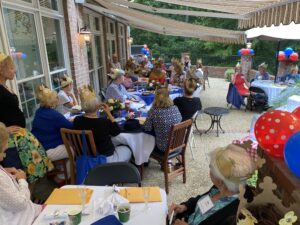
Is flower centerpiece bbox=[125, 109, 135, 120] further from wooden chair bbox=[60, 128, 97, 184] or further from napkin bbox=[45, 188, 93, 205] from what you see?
napkin bbox=[45, 188, 93, 205]

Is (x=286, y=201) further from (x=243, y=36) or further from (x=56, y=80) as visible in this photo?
(x=243, y=36)

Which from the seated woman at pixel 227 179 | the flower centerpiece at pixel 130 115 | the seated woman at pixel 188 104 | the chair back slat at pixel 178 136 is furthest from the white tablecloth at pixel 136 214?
the seated woman at pixel 188 104

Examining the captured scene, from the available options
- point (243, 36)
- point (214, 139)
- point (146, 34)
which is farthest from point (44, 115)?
point (146, 34)

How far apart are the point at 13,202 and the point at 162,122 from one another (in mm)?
1775

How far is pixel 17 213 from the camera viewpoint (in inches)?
57.7

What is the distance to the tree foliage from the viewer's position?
Answer: 1598cm

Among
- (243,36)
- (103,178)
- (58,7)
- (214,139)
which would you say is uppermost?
(58,7)

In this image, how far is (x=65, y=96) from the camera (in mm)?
3701

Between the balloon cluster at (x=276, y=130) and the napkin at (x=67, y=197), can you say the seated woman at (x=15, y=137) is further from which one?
the balloon cluster at (x=276, y=130)

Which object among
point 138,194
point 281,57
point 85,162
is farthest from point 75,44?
point 281,57

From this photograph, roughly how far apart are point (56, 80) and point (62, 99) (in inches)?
32.1

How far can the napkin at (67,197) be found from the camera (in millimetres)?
1540

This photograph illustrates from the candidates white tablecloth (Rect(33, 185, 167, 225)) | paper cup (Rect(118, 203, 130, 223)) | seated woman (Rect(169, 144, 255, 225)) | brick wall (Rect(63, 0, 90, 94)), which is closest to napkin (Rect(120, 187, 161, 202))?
white tablecloth (Rect(33, 185, 167, 225))

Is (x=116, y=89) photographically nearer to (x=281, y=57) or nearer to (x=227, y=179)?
(x=227, y=179)
